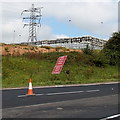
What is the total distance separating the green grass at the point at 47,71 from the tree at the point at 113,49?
346 cm

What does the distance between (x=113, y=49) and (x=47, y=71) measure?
21.1m

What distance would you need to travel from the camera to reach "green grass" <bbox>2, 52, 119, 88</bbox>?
27544 mm

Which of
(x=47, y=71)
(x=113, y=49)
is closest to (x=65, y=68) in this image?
(x=47, y=71)

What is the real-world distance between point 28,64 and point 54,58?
6390mm

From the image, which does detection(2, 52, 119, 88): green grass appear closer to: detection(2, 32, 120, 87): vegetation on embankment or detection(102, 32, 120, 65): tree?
detection(2, 32, 120, 87): vegetation on embankment

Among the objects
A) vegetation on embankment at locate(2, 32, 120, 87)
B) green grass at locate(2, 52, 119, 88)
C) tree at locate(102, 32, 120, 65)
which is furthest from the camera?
tree at locate(102, 32, 120, 65)

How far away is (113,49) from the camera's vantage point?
50281 millimetres

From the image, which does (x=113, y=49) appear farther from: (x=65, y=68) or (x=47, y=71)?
(x=47, y=71)

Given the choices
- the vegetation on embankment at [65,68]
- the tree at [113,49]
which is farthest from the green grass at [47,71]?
the tree at [113,49]

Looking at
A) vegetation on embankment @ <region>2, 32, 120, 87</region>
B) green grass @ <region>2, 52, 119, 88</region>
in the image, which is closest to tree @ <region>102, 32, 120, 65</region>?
vegetation on embankment @ <region>2, 32, 120, 87</region>

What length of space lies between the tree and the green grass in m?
3.46

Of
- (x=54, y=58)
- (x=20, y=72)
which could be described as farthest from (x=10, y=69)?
(x=54, y=58)

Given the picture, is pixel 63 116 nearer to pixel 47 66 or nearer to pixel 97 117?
pixel 97 117

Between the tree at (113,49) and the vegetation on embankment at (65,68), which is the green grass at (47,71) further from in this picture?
the tree at (113,49)
